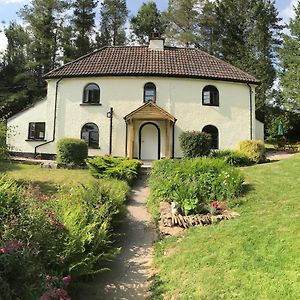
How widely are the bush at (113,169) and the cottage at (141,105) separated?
7.67 metres

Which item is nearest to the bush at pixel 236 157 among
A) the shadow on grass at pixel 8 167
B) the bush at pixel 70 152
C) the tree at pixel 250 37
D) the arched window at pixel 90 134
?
the bush at pixel 70 152

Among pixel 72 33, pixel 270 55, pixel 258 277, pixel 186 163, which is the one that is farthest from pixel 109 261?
pixel 72 33

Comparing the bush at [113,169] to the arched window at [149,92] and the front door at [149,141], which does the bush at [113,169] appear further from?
the arched window at [149,92]

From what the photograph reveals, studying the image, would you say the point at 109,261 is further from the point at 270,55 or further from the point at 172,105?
the point at 270,55

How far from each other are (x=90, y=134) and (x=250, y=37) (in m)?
25.5

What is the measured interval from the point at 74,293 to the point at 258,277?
3360 mm

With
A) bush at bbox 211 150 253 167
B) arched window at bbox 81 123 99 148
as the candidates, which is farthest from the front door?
bush at bbox 211 150 253 167

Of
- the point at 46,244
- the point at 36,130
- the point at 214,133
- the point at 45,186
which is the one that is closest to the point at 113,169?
the point at 45,186

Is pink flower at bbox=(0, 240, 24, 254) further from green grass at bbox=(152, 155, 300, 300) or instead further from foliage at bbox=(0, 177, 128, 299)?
green grass at bbox=(152, 155, 300, 300)

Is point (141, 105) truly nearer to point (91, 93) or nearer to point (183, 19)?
point (91, 93)

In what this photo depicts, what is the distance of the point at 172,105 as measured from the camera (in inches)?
988

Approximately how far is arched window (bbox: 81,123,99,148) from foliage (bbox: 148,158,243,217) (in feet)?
40.3

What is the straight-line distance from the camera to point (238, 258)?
696 cm

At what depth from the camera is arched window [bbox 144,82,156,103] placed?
25.1 meters
